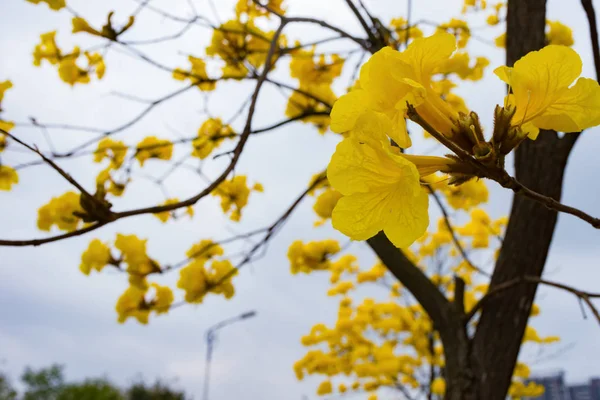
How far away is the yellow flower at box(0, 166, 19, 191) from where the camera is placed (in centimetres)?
217

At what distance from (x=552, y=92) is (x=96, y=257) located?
208cm

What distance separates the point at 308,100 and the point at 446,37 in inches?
80.2

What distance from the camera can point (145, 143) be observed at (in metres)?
2.61

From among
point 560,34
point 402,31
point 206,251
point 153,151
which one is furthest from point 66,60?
point 560,34

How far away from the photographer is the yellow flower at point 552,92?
75cm

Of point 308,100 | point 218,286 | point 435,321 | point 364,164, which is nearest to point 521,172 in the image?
point 435,321

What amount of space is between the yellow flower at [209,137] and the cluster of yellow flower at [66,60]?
656 millimetres

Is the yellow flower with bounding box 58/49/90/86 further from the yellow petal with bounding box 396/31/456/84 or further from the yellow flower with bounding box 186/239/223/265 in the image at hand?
the yellow petal with bounding box 396/31/456/84

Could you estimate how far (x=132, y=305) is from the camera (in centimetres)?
254

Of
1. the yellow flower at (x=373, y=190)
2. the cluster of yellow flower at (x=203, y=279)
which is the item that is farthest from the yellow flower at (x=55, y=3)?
the yellow flower at (x=373, y=190)

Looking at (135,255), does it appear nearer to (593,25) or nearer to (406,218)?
(406,218)

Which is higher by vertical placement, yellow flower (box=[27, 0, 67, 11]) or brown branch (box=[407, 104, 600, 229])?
yellow flower (box=[27, 0, 67, 11])

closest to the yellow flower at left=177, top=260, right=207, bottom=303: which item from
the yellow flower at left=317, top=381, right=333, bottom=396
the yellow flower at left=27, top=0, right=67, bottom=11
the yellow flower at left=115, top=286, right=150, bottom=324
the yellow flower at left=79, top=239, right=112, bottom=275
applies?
the yellow flower at left=115, top=286, right=150, bottom=324

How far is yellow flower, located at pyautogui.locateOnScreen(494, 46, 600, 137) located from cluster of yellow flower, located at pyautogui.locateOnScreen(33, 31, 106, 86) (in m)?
2.49
